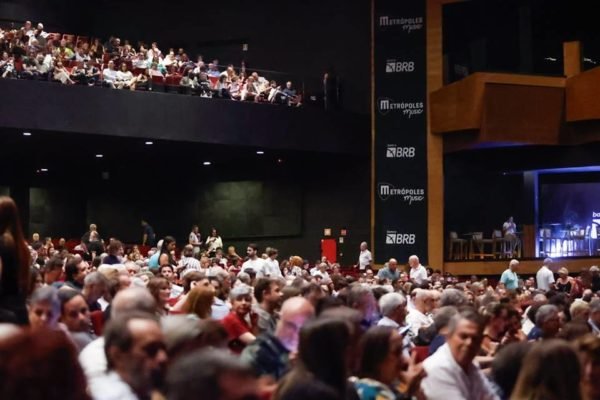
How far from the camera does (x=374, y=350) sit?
4609 mm

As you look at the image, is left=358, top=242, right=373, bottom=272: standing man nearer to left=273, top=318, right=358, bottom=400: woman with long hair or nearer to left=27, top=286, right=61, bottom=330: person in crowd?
left=27, top=286, right=61, bottom=330: person in crowd

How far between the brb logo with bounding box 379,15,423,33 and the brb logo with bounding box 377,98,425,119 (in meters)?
1.86

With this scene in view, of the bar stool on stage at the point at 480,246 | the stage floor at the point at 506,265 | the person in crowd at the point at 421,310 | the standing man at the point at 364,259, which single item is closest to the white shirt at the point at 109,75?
the standing man at the point at 364,259

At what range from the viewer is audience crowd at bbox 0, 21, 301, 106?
64.0 ft

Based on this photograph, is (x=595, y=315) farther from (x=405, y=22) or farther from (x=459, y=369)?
(x=405, y=22)

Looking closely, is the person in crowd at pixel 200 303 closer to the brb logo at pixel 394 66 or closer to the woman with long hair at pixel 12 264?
the woman with long hair at pixel 12 264

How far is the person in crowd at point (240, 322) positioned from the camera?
6.57m

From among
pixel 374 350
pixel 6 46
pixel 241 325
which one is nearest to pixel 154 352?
pixel 374 350

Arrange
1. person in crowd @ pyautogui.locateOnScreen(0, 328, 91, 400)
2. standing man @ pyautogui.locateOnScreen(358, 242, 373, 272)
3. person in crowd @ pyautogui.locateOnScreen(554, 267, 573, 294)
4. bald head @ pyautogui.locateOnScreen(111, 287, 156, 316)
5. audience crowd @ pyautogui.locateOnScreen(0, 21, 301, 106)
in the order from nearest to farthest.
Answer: person in crowd @ pyautogui.locateOnScreen(0, 328, 91, 400) → bald head @ pyautogui.locateOnScreen(111, 287, 156, 316) → person in crowd @ pyautogui.locateOnScreen(554, 267, 573, 294) → audience crowd @ pyautogui.locateOnScreen(0, 21, 301, 106) → standing man @ pyautogui.locateOnScreen(358, 242, 373, 272)

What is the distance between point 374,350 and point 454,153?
20605 mm

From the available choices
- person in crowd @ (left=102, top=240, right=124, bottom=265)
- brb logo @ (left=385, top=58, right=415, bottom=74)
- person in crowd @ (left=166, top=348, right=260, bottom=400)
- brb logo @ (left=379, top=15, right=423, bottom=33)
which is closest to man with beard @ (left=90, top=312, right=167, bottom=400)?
person in crowd @ (left=166, top=348, right=260, bottom=400)

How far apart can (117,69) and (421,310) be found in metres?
13.2

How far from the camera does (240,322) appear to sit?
6746mm

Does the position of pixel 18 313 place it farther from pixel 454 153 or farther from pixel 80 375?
pixel 454 153
